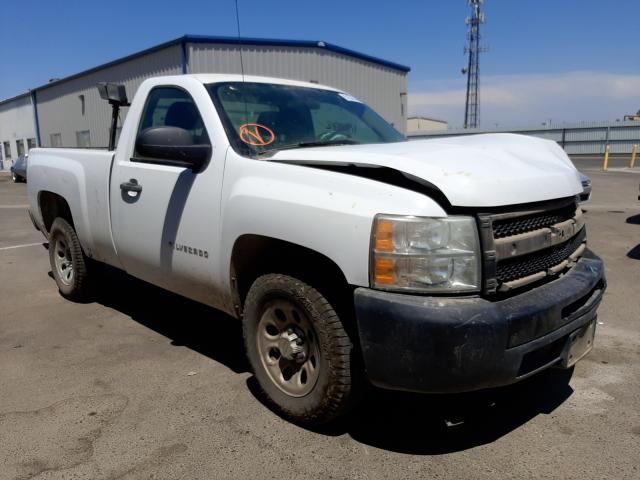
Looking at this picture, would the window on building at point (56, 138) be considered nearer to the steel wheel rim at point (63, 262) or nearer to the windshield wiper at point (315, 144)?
the steel wheel rim at point (63, 262)

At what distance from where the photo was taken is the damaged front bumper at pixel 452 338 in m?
2.22

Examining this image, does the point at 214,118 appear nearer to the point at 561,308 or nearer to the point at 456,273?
the point at 456,273

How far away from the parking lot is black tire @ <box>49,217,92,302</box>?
1.83ft

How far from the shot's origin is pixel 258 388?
3.34 m

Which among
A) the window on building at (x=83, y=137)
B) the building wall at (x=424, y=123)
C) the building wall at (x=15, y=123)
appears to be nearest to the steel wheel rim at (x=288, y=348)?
the window on building at (x=83, y=137)

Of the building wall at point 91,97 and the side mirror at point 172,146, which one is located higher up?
the building wall at point 91,97

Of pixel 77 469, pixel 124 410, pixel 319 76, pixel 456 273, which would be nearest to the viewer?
pixel 456 273

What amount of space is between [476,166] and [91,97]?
24576 mm

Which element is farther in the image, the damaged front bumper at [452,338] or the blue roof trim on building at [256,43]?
the blue roof trim on building at [256,43]

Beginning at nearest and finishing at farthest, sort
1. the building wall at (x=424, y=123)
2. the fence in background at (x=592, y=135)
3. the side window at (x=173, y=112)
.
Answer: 1. the side window at (x=173, y=112)
2. the fence in background at (x=592, y=135)
3. the building wall at (x=424, y=123)

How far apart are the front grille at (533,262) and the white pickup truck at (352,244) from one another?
0.03 feet

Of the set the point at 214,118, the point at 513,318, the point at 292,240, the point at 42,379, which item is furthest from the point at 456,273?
the point at 42,379

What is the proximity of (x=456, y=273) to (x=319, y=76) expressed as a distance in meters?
17.2

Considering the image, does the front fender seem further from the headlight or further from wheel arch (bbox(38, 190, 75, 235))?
wheel arch (bbox(38, 190, 75, 235))
